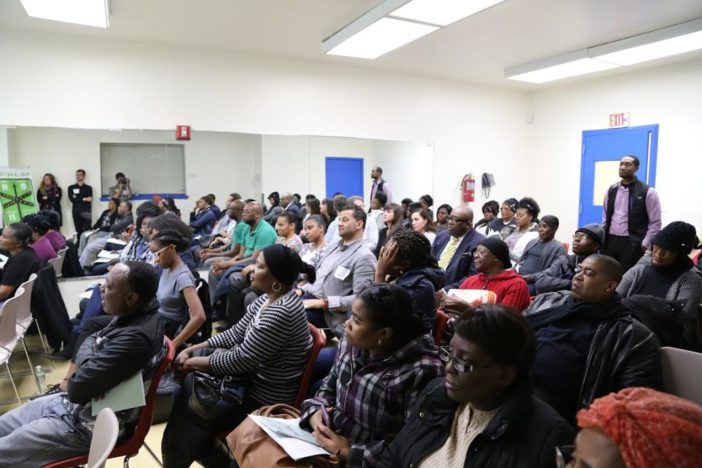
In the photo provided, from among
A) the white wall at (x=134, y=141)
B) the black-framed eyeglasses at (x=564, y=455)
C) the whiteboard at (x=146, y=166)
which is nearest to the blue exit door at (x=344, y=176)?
the white wall at (x=134, y=141)

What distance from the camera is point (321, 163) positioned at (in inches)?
273

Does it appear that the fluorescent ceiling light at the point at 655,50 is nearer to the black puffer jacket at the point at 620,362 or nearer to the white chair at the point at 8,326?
the black puffer jacket at the point at 620,362

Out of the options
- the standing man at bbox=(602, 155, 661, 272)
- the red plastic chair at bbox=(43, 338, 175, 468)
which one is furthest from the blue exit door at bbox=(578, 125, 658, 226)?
the red plastic chair at bbox=(43, 338, 175, 468)

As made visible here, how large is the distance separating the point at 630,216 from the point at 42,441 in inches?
202

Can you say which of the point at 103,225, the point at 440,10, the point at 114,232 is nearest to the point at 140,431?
the point at 440,10

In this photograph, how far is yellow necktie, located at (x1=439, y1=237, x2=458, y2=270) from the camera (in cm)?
423

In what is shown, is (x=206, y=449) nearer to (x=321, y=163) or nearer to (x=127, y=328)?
(x=127, y=328)

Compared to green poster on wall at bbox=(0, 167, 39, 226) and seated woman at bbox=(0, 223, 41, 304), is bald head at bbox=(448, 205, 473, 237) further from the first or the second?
green poster on wall at bbox=(0, 167, 39, 226)

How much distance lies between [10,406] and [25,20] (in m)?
3.70

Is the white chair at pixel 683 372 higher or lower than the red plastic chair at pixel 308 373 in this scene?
higher

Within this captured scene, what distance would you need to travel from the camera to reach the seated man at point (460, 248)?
12.5ft

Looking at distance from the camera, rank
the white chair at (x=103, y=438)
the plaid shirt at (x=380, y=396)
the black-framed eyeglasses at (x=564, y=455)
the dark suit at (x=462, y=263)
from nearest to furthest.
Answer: the black-framed eyeglasses at (x=564, y=455)
the white chair at (x=103, y=438)
the plaid shirt at (x=380, y=396)
the dark suit at (x=462, y=263)

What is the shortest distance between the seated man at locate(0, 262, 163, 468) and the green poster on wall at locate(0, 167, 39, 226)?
3.85 metres

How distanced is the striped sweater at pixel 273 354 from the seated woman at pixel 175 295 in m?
0.72
